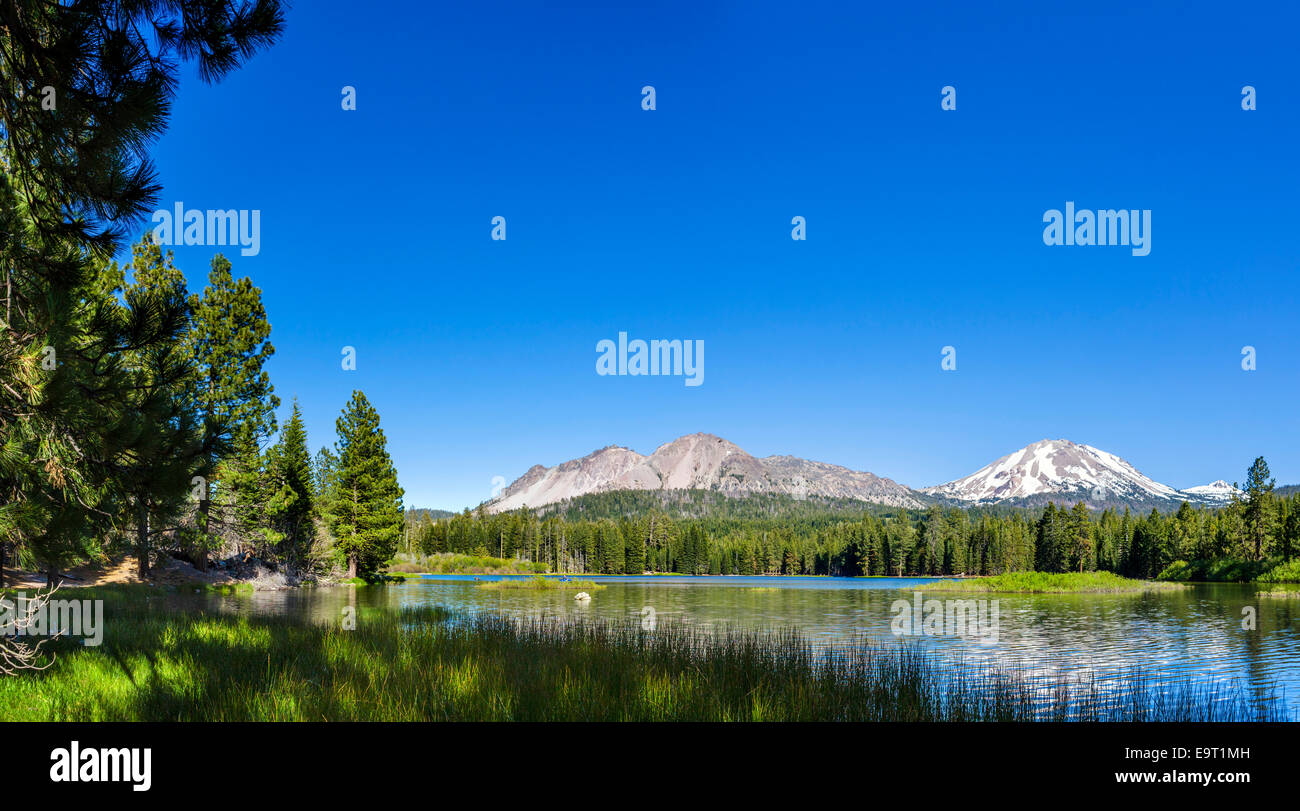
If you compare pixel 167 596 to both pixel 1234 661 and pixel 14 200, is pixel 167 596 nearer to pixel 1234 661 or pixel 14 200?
pixel 14 200

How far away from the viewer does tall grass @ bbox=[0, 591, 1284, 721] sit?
8.52 metres

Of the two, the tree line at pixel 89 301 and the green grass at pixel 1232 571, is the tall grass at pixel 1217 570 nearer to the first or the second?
the green grass at pixel 1232 571

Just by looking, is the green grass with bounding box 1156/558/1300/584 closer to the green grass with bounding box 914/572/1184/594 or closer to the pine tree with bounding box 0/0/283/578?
the green grass with bounding box 914/572/1184/594

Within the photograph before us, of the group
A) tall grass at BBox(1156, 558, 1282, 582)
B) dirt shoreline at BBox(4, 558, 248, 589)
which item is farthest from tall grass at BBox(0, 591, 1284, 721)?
tall grass at BBox(1156, 558, 1282, 582)

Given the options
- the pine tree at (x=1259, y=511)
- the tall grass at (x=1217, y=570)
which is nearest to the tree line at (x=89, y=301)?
the tall grass at (x=1217, y=570)

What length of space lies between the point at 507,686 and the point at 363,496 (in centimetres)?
4752

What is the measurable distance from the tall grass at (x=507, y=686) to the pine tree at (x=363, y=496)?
38.9 m

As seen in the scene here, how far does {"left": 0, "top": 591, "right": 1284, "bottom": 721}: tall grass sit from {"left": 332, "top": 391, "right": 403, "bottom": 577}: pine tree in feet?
127

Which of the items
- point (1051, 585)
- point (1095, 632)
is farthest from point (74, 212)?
point (1051, 585)

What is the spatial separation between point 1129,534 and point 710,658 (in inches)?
4525

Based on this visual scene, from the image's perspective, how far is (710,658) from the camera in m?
12.0

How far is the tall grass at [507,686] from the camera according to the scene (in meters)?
8.52
